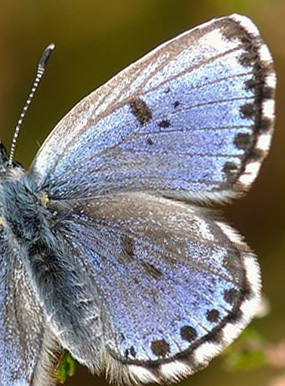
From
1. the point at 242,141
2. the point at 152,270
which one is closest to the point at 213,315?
the point at 152,270

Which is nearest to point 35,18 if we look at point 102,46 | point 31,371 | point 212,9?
point 102,46

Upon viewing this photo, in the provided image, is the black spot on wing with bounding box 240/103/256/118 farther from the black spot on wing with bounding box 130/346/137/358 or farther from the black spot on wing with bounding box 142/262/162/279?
the black spot on wing with bounding box 130/346/137/358

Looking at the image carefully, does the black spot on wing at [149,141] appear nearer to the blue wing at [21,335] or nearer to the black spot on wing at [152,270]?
the black spot on wing at [152,270]

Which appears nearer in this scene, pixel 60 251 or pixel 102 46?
pixel 60 251

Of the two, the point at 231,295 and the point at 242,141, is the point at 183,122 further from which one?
the point at 231,295

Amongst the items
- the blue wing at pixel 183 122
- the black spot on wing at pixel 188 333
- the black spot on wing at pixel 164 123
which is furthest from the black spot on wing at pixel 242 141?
the black spot on wing at pixel 188 333

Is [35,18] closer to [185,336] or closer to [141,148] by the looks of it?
[141,148]
